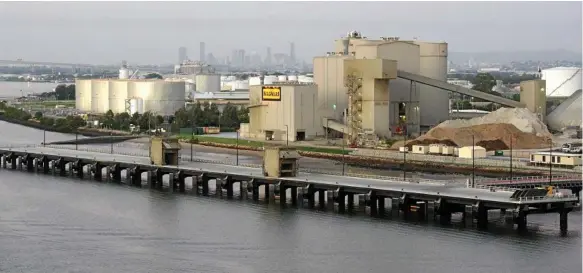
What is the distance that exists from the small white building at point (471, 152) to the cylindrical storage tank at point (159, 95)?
32.3 metres

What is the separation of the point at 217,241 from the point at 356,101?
897 inches

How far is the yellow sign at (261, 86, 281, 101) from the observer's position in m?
49.3

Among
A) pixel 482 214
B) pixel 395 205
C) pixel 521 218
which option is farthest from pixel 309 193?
pixel 521 218

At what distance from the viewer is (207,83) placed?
99.6 meters

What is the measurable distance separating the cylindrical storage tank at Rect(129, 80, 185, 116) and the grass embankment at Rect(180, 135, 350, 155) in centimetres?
1671

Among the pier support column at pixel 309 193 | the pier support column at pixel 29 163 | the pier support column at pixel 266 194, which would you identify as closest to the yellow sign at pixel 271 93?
the pier support column at pixel 29 163

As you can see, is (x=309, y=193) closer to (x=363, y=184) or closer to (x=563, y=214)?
(x=363, y=184)

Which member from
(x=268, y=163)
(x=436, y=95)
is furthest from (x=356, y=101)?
(x=268, y=163)

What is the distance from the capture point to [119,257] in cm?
2342

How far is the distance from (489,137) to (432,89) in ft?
26.8

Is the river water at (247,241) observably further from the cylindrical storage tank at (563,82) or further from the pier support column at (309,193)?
the cylindrical storage tank at (563,82)

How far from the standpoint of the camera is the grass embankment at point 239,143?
150 ft

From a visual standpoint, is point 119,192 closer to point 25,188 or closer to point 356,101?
point 25,188

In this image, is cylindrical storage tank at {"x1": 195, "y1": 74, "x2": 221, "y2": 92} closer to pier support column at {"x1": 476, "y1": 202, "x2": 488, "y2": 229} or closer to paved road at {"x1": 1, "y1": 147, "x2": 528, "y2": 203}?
paved road at {"x1": 1, "y1": 147, "x2": 528, "y2": 203}
